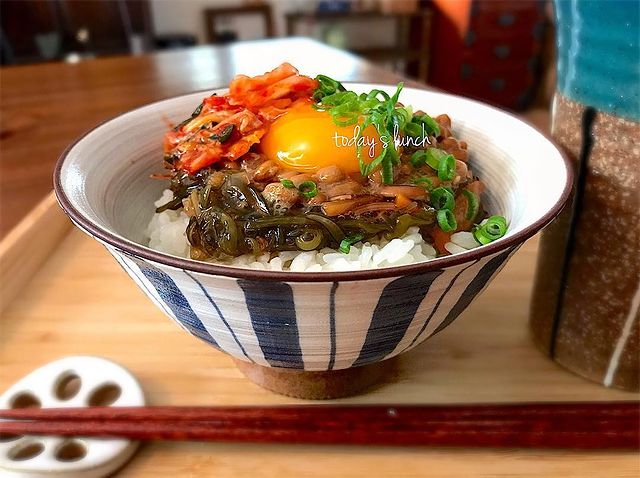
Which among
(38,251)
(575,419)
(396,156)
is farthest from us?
(38,251)

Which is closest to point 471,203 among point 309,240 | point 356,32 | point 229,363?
point 309,240

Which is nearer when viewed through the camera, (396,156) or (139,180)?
(396,156)

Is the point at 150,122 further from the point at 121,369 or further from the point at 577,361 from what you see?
the point at 577,361

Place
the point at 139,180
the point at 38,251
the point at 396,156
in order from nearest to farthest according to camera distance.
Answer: the point at 396,156 → the point at 139,180 → the point at 38,251

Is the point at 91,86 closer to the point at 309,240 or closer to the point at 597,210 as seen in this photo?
the point at 309,240

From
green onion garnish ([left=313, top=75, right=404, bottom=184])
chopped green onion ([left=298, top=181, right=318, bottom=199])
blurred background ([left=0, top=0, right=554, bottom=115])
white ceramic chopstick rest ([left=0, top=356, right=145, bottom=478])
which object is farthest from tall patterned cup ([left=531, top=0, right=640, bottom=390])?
blurred background ([left=0, top=0, right=554, bottom=115])

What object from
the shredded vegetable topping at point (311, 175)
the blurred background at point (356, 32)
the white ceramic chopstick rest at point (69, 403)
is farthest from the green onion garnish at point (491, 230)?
the blurred background at point (356, 32)

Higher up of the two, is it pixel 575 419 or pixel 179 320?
pixel 179 320

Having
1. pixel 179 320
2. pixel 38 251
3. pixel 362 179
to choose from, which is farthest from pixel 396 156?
pixel 38 251
